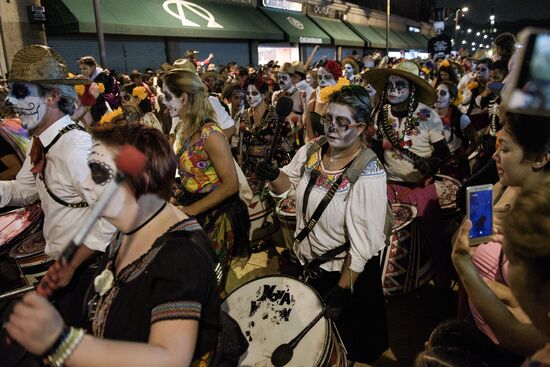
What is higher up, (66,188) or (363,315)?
(66,188)

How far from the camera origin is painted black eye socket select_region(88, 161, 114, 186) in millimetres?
1582

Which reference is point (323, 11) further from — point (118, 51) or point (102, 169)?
point (102, 169)

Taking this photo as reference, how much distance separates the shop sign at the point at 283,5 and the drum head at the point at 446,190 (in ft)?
61.9

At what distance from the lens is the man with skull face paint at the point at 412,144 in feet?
12.4

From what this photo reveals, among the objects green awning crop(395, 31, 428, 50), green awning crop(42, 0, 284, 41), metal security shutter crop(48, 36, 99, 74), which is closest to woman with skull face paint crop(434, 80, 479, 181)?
green awning crop(42, 0, 284, 41)

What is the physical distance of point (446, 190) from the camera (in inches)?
167

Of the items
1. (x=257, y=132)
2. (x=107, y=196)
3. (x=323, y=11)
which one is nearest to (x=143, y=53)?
(x=257, y=132)

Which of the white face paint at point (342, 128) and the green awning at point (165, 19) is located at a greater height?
the green awning at point (165, 19)

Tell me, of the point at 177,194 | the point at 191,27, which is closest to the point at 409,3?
the point at 191,27

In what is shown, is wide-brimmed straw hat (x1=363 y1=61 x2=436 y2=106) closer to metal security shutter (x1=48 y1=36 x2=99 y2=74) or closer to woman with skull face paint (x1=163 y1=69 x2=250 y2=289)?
woman with skull face paint (x1=163 y1=69 x2=250 y2=289)

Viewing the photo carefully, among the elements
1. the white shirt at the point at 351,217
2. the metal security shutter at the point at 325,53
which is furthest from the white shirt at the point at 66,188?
the metal security shutter at the point at 325,53

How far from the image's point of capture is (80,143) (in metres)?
2.53

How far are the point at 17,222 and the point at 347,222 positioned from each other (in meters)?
2.73

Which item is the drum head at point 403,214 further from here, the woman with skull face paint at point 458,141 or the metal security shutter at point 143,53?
the metal security shutter at point 143,53
